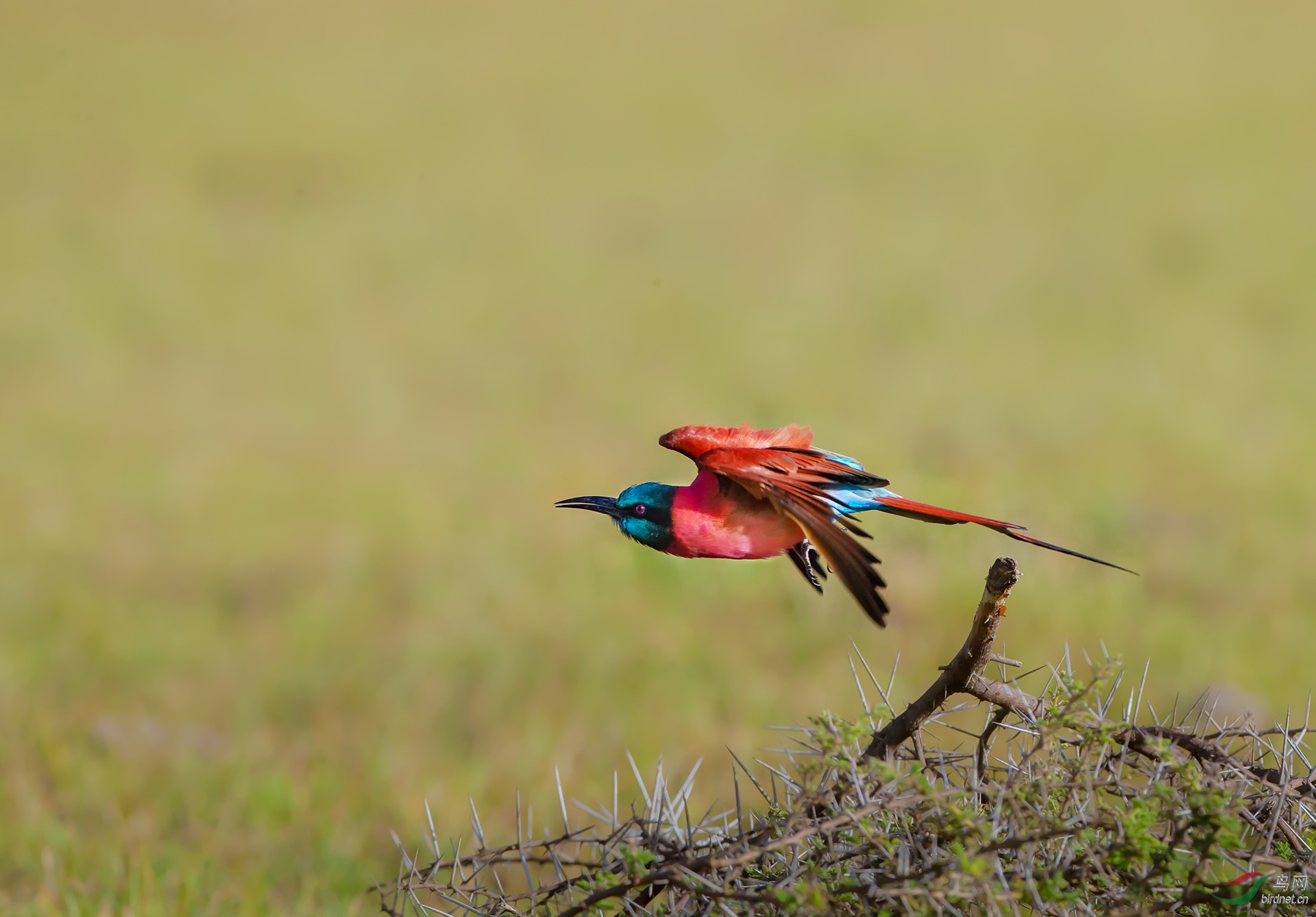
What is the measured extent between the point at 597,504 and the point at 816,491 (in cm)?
28

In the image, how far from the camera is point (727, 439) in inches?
58.9

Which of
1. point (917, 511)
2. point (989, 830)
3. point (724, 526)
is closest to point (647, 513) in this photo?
point (724, 526)

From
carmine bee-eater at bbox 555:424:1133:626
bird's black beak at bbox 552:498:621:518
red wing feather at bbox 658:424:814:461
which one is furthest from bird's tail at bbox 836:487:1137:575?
bird's black beak at bbox 552:498:621:518

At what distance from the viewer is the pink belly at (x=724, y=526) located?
4.62 ft

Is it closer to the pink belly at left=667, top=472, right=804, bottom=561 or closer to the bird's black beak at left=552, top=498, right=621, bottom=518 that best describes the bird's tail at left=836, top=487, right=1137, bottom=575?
the pink belly at left=667, top=472, right=804, bottom=561

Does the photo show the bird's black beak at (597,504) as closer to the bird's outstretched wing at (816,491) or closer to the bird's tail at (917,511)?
the bird's outstretched wing at (816,491)

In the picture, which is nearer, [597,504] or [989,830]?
[989,830]

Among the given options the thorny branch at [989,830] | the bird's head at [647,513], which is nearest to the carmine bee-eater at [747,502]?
the bird's head at [647,513]

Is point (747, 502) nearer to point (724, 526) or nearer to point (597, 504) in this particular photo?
point (724, 526)

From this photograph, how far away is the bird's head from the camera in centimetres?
142

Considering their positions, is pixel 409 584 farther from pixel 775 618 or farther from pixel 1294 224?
pixel 1294 224

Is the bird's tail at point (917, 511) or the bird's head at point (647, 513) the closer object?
the bird's tail at point (917, 511)

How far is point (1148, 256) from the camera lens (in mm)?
9758

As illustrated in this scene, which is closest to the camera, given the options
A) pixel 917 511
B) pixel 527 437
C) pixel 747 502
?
pixel 917 511
